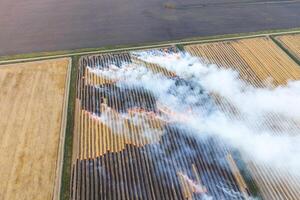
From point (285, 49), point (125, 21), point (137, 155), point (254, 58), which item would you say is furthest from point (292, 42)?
point (137, 155)

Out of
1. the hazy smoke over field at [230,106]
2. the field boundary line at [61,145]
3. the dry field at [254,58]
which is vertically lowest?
the field boundary line at [61,145]

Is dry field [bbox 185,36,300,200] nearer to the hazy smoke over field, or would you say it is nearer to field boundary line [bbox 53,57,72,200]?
the hazy smoke over field

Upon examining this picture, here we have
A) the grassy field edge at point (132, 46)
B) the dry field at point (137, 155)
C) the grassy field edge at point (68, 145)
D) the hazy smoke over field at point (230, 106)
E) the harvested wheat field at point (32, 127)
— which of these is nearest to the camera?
the dry field at point (137, 155)

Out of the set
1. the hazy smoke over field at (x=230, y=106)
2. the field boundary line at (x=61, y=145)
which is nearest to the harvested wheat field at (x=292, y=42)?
the hazy smoke over field at (x=230, y=106)

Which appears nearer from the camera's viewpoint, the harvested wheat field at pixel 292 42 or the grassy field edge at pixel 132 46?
the grassy field edge at pixel 132 46

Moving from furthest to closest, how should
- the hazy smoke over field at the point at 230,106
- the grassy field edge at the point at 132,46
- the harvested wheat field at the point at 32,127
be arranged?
the grassy field edge at the point at 132,46 → the hazy smoke over field at the point at 230,106 → the harvested wheat field at the point at 32,127

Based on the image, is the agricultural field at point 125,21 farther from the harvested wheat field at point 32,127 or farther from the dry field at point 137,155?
the dry field at point 137,155

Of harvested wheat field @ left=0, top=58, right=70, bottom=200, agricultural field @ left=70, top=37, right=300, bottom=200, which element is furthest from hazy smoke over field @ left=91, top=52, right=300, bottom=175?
harvested wheat field @ left=0, top=58, right=70, bottom=200
